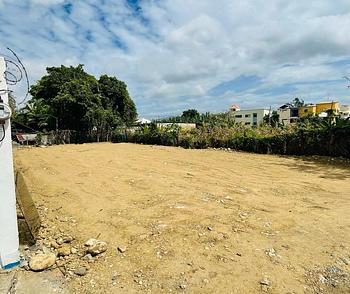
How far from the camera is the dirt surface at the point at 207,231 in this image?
263 centimetres

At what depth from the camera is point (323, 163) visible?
10016mm

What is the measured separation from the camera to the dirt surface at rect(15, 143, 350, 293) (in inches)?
103

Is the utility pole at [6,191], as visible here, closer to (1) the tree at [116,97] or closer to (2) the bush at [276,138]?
(2) the bush at [276,138]

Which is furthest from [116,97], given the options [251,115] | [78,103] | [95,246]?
[251,115]

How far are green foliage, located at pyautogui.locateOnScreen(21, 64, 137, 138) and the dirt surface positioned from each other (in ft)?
61.3

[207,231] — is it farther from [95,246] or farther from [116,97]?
[116,97]

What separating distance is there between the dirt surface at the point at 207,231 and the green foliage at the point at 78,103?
18693 mm

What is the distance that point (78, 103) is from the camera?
24.0 m

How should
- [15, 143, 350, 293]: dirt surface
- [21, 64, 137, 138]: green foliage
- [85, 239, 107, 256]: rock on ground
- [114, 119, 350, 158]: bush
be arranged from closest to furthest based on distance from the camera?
[15, 143, 350, 293]: dirt surface → [85, 239, 107, 256]: rock on ground → [114, 119, 350, 158]: bush → [21, 64, 137, 138]: green foliage

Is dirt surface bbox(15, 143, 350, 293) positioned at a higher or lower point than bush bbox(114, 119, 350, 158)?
lower

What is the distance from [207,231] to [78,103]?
22.6m

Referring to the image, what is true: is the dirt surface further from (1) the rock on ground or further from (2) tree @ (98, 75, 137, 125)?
(2) tree @ (98, 75, 137, 125)

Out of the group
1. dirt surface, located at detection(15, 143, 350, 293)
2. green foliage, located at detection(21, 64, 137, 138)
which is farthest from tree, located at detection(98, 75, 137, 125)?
dirt surface, located at detection(15, 143, 350, 293)

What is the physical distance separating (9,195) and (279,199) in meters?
4.25
